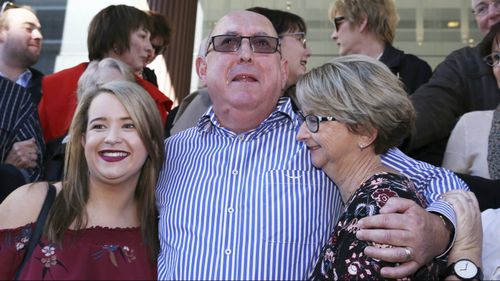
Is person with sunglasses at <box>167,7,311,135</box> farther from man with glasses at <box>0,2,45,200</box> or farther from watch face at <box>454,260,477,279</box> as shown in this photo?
watch face at <box>454,260,477,279</box>

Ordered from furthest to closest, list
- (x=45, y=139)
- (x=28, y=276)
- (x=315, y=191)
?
(x=45, y=139), (x=315, y=191), (x=28, y=276)

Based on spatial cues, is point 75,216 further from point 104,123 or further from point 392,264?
point 392,264

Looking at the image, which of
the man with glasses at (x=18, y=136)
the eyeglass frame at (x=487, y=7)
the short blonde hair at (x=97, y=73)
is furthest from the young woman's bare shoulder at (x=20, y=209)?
the eyeglass frame at (x=487, y=7)

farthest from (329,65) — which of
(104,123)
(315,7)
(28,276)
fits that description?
→ (315,7)

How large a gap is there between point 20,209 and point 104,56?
6.19 ft

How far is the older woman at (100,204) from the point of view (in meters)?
2.33

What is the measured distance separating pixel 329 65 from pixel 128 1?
4818 millimetres

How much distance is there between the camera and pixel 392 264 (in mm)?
1938

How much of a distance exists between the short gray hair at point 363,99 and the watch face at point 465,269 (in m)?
0.48

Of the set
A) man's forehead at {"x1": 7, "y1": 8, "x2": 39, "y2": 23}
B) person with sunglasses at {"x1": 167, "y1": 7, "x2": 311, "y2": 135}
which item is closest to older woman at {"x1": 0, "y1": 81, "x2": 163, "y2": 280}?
person with sunglasses at {"x1": 167, "y1": 7, "x2": 311, "y2": 135}

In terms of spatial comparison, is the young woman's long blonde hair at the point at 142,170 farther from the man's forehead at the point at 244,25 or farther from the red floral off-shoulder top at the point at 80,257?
the man's forehead at the point at 244,25

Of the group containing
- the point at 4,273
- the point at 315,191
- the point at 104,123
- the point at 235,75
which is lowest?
the point at 4,273

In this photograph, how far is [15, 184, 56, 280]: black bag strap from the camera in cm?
233

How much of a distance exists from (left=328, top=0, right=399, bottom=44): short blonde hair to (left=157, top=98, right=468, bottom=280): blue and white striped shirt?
188 cm
